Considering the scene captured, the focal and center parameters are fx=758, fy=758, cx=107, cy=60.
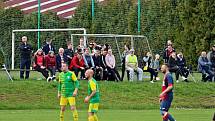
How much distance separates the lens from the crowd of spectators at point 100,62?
38.8 metres

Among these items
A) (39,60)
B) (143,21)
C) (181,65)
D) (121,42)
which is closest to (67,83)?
(39,60)

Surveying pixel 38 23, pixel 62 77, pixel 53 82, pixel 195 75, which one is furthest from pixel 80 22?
pixel 62 77

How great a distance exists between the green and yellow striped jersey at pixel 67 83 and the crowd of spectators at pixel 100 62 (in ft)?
35.7

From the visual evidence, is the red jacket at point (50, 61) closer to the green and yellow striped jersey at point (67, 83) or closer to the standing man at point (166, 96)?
the green and yellow striped jersey at point (67, 83)

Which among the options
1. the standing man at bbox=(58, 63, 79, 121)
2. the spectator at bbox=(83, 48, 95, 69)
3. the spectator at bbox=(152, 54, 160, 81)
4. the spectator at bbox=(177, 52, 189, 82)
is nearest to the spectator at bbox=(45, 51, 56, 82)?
the spectator at bbox=(83, 48, 95, 69)

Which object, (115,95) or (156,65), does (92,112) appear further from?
(156,65)

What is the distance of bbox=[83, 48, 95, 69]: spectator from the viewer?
38.9m

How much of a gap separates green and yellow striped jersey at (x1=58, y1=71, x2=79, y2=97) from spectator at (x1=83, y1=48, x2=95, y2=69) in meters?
11.5

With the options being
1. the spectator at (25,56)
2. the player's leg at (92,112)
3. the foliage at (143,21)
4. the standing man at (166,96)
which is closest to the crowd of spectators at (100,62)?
the spectator at (25,56)

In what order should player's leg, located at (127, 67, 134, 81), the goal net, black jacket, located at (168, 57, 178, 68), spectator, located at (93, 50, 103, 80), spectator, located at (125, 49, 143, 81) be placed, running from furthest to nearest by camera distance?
the goal net, black jacket, located at (168, 57, 178, 68), player's leg, located at (127, 67, 134, 81), spectator, located at (125, 49, 143, 81), spectator, located at (93, 50, 103, 80)

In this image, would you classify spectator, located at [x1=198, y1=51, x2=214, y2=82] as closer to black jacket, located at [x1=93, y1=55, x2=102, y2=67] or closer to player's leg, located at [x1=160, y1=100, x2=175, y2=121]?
black jacket, located at [x1=93, y1=55, x2=102, y2=67]

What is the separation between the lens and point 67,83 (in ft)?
89.3

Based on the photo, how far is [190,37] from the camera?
55656 mm

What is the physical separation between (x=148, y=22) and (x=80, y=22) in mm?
4467
